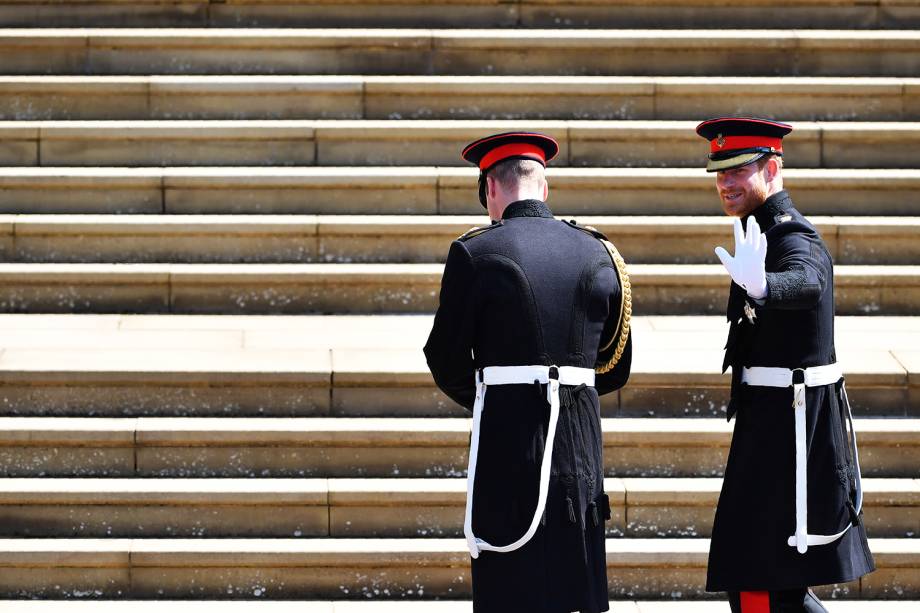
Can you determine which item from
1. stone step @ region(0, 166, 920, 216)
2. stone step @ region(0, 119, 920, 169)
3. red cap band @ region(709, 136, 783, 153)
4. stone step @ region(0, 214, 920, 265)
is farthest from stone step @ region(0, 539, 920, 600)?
stone step @ region(0, 119, 920, 169)

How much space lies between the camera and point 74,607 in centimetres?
618

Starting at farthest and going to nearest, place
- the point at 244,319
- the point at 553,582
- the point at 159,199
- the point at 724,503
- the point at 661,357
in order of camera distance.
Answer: the point at 159,199, the point at 244,319, the point at 661,357, the point at 724,503, the point at 553,582

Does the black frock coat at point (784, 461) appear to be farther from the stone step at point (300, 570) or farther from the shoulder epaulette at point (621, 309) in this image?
the stone step at point (300, 570)

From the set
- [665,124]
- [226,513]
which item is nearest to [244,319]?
[226,513]

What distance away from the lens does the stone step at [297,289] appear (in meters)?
8.05

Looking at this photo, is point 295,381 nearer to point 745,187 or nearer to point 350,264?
point 350,264

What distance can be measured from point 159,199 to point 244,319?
1044 mm

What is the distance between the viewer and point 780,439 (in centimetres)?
491

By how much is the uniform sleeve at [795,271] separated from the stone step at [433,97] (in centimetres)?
421

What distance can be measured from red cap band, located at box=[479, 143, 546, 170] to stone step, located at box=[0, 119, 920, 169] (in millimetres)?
3971

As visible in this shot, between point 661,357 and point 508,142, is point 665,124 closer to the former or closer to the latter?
point 661,357

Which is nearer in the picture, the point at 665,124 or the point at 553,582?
the point at 553,582

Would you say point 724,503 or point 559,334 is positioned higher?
point 559,334

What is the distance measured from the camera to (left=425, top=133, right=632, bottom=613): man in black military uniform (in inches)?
180
